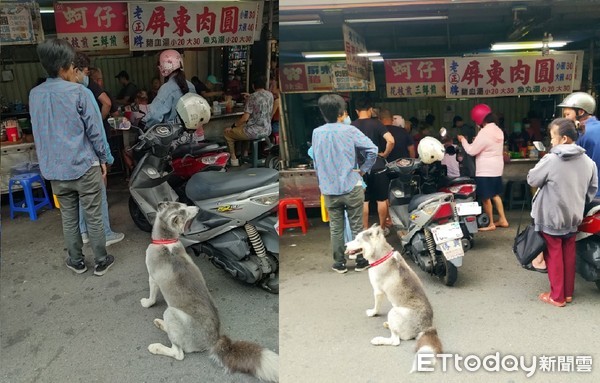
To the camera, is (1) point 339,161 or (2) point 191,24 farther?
(2) point 191,24

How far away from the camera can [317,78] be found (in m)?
2.02

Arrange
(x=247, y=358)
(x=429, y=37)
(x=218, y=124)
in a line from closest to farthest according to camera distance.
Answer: (x=247, y=358), (x=218, y=124), (x=429, y=37)

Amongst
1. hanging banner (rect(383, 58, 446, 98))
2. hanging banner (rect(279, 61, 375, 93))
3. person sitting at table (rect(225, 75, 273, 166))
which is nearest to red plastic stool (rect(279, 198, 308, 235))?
hanging banner (rect(279, 61, 375, 93))

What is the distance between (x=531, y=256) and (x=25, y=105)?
5568 millimetres

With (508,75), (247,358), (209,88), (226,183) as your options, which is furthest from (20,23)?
(508,75)

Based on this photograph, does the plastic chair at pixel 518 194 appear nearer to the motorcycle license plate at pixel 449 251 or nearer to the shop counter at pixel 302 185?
the motorcycle license plate at pixel 449 251

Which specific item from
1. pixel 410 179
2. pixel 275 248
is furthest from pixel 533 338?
pixel 275 248

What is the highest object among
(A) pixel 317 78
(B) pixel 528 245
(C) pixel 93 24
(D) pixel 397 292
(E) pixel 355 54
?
(C) pixel 93 24

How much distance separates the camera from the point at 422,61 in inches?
152

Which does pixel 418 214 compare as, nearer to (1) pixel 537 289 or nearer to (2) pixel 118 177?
(1) pixel 537 289

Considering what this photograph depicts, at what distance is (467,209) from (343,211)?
1.95 feet

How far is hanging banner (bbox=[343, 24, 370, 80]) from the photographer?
2049mm

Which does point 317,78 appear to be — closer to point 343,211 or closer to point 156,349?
point 343,211

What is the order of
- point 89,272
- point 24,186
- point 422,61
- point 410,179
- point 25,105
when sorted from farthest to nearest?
point 25,105, point 422,61, point 24,186, point 89,272, point 410,179
